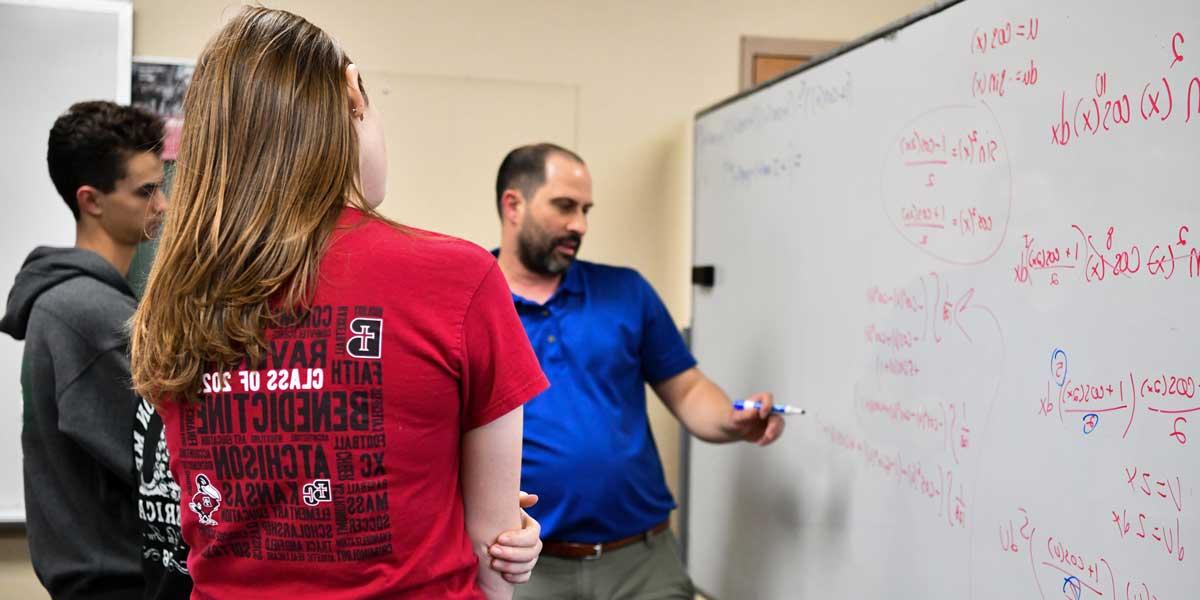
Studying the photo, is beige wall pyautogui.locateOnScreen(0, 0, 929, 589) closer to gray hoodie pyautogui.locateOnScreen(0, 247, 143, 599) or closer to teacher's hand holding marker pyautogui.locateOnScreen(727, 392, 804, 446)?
teacher's hand holding marker pyautogui.locateOnScreen(727, 392, 804, 446)

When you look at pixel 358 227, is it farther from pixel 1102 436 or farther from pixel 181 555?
pixel 1102 436

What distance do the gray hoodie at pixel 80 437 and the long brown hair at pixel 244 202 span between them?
64 centimetres

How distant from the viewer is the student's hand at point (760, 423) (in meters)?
2.00

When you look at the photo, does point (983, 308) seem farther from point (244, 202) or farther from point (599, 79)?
point (599, 79)

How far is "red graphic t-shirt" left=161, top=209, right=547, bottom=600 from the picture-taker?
0.91 m

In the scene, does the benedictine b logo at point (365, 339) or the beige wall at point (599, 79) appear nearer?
the benedictine b logo at point (365, 339)

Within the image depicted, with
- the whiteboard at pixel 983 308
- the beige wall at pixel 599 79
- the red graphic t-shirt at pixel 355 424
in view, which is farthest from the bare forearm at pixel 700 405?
the red graphic t-shirt at pixel 355 424

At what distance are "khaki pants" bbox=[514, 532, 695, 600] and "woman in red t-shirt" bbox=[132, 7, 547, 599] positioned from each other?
3.58 feet

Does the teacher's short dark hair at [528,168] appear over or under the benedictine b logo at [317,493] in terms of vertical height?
over

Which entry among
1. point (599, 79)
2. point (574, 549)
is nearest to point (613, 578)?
point (574, 549)

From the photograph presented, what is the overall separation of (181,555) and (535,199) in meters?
1.14

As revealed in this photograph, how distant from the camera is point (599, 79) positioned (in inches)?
121

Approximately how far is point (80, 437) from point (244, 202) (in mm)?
795

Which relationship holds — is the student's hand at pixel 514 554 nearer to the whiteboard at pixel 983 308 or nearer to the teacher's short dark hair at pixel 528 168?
the whiteboard at pixel 983 308
